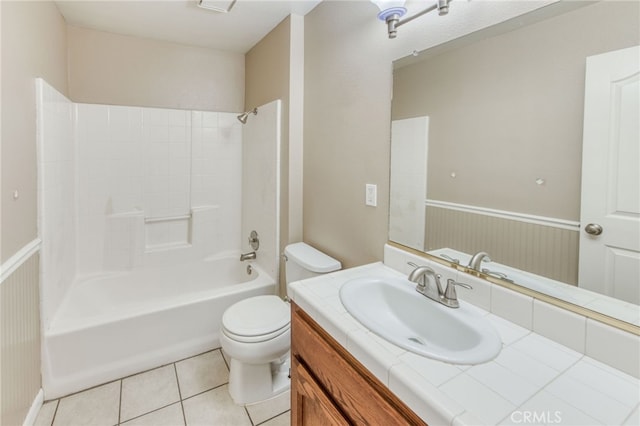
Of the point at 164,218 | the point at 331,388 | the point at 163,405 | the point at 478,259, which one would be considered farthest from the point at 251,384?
the point at 164,218

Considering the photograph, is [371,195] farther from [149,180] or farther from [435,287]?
[149,180]

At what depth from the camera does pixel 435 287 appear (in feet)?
3.59

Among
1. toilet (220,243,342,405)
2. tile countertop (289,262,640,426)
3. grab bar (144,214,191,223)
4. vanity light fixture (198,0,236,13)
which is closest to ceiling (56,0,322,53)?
vanity light fixture (198,0,236,13)

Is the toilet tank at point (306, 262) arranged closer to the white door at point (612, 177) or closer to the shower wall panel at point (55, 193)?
the white door at point (612, 177)

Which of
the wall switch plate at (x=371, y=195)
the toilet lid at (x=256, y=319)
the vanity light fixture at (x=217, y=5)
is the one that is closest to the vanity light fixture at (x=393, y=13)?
the wall switch plate at (x=371, y=195)

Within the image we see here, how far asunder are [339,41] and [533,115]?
45.1 inches

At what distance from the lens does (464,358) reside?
2.46ft

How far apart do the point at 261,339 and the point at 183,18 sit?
85.8 inches

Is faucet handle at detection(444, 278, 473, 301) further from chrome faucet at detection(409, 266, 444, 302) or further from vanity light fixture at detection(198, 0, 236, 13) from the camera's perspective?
vanity light fixture at detection(198, 0, 236, 13)

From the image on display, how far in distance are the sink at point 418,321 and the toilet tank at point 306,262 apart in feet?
1.62

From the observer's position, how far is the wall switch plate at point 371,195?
1.53 meters

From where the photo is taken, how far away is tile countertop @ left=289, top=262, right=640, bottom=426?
592 millimetres

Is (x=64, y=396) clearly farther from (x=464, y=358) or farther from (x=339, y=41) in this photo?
(x=339, y=41)

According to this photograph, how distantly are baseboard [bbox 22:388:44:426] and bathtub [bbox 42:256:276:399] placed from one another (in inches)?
1.7
